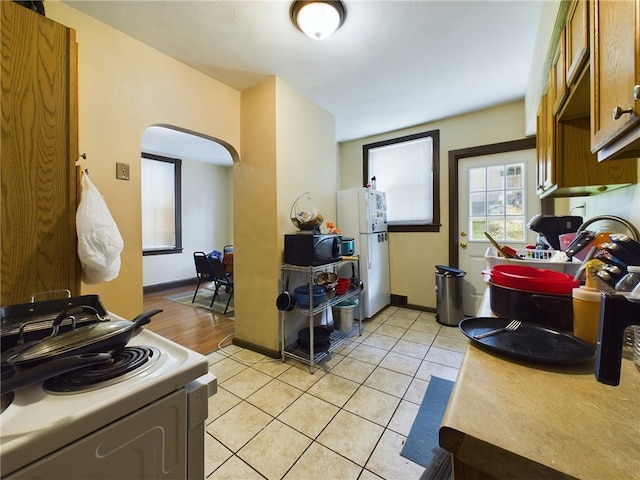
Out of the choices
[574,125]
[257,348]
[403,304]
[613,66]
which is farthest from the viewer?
[403,304]

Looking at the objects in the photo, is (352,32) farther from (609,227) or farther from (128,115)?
(609,227)

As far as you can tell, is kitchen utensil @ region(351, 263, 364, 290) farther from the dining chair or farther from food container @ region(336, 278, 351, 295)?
the dining chair

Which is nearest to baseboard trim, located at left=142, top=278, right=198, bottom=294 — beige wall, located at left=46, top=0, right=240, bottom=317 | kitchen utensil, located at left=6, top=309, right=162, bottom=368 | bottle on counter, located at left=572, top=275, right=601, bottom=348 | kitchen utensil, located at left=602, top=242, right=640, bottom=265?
beige wall, located at left=46, top=0, right=240, bottom=317

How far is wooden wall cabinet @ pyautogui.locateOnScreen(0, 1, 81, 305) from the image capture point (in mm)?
972

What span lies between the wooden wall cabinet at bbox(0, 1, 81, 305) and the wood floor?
5.49ft

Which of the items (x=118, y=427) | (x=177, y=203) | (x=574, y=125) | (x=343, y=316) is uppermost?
(x=177, y=203)

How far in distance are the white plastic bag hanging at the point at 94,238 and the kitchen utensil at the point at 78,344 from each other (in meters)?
0.63

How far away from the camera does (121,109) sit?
5.63 ft

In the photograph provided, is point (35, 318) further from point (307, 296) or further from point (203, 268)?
point (203, 268)

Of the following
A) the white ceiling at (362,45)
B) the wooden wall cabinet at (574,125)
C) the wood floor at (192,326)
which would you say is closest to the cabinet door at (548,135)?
the wooden wall cabinet at (574,125)

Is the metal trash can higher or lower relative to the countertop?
lower

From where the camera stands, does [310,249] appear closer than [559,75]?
No

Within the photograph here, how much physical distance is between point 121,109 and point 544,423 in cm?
247

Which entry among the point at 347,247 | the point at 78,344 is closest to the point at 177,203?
the point at 347,247
